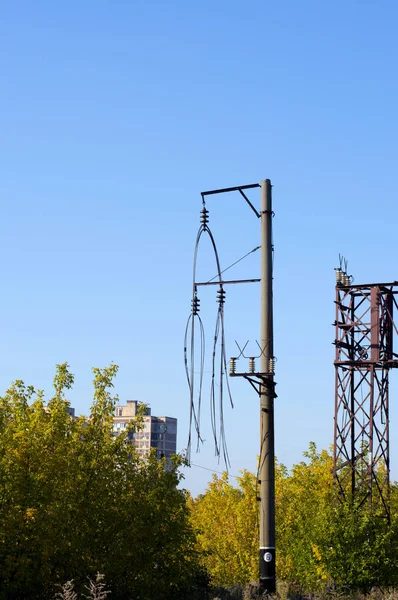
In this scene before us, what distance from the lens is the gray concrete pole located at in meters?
20.9

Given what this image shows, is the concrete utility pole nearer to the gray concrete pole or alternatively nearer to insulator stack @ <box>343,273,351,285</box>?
the gray concrete pole

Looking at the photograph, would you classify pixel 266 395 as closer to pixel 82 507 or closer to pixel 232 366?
pixel 232 366

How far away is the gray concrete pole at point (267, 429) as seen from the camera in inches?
822

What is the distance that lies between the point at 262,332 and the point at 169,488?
24.5ft

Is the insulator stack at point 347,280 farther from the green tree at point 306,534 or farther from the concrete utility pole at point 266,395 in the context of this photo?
the concrete utility pole at point 266,395

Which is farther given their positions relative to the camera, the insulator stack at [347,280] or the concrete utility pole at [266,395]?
the insulator stack at [347,280]

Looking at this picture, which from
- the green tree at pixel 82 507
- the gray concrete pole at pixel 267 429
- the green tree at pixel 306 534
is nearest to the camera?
the gray concrete pole at pixel 267 429

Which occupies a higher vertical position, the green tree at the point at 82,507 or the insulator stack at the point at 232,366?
the insulator stack at the point at 232,366

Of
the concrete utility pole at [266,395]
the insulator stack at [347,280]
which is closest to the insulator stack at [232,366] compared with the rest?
the concrete utility pole at [266,395]

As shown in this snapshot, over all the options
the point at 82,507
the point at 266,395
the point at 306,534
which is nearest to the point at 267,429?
the point at 266,395

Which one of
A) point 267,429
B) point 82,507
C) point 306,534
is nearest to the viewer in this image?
point 267,429

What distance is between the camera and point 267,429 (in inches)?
829

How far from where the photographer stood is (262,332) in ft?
70.2

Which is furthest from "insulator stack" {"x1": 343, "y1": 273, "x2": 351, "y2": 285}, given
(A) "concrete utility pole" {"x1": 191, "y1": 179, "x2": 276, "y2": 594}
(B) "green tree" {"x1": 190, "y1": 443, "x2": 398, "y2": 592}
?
(A) "concrete utility pole" {"x1": 191, "y1": 179, "x2": 276, "y2": 594}
